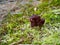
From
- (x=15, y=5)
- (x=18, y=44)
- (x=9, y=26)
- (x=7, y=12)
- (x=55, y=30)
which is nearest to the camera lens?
(x=18, y=44)

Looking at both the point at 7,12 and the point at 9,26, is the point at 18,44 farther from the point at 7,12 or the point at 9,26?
the point at 7,12

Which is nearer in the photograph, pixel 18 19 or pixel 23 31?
pixel 23 31

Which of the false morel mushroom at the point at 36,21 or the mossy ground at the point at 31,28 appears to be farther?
the false morel mushroom at the point at 36,21

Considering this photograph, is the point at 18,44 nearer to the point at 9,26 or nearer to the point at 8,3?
the point at 9,26

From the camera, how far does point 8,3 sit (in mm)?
3002

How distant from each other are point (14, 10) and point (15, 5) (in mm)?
135

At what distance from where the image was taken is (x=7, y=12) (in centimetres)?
269

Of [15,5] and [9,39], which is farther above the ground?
[15,5]

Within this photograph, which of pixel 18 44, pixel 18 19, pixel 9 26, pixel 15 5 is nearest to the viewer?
pixel 18 44

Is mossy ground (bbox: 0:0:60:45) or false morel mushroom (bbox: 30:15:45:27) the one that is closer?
mossy ground (bbox: 0:0:60:45)

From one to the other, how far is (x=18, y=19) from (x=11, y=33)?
0.93 feet

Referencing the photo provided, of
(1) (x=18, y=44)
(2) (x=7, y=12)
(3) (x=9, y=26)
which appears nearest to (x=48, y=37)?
(1) (x=18, y=44)

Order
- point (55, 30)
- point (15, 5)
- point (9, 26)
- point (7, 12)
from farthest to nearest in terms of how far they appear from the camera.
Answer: point (15, 5) < point (7, 12) < point (9, 26) < point (55, 30)

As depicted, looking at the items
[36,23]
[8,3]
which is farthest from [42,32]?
[8,3]
